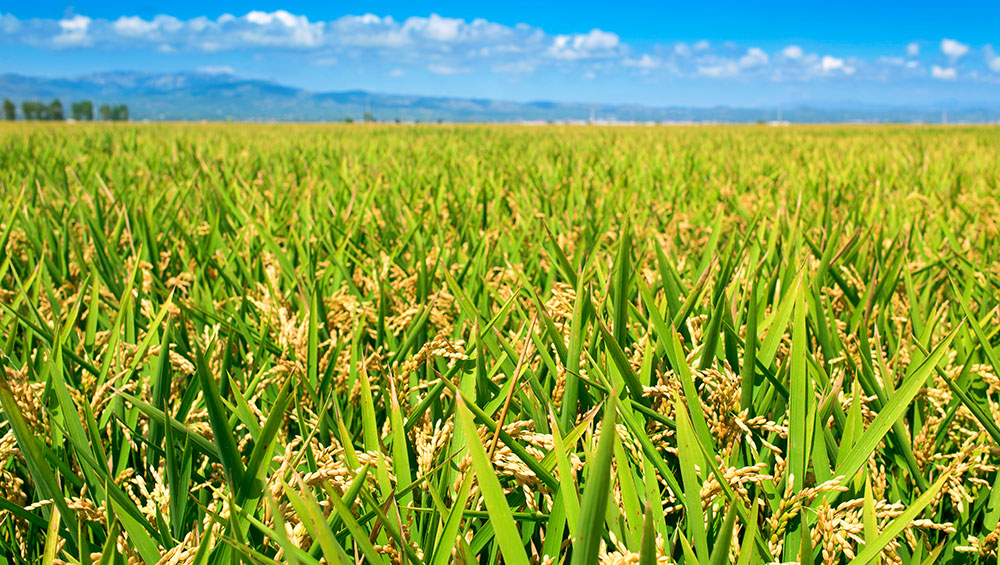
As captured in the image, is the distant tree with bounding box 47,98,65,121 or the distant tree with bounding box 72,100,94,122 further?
the distant tree with bounding box 72,100,94,122

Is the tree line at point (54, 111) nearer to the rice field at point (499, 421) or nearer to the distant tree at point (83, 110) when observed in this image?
the distant tree at point (83, 110)

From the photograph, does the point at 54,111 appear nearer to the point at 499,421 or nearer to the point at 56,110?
the point at 56,110

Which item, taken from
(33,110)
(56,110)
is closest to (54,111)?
(56,110)

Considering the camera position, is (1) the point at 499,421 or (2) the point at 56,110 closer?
(1) the point at 499,421

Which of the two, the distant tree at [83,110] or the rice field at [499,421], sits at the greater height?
the distant tree at [83,110]

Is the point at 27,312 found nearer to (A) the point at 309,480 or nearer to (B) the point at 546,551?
(A) the point at 309,480

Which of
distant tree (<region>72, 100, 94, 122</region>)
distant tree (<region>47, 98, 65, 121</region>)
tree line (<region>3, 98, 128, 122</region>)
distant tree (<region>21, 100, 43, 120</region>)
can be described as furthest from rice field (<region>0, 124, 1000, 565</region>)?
distant tree (<region>72, 100, 94, 122</region>)

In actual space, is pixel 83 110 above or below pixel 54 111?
above

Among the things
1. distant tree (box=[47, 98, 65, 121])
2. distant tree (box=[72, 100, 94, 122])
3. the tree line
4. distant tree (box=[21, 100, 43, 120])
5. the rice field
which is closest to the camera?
the rice field

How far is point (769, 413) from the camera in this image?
918mm

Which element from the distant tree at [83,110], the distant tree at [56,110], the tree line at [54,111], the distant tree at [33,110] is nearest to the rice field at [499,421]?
the tree line at [54,111]

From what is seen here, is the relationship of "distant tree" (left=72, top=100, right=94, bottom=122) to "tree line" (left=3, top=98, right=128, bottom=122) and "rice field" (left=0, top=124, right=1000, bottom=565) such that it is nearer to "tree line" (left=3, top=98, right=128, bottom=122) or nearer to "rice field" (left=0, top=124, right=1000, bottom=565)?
"tree line" (left=3, top=98, right=128, bottom=122)

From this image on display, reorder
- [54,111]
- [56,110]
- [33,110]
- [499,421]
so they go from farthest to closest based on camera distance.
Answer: [33,110] → [54,111] → [56,110] → [499,421]

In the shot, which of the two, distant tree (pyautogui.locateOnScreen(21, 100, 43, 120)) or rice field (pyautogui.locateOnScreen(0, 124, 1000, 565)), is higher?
distant tree (pyautogui.locateOnScreen(21, 100, 43, 120))
